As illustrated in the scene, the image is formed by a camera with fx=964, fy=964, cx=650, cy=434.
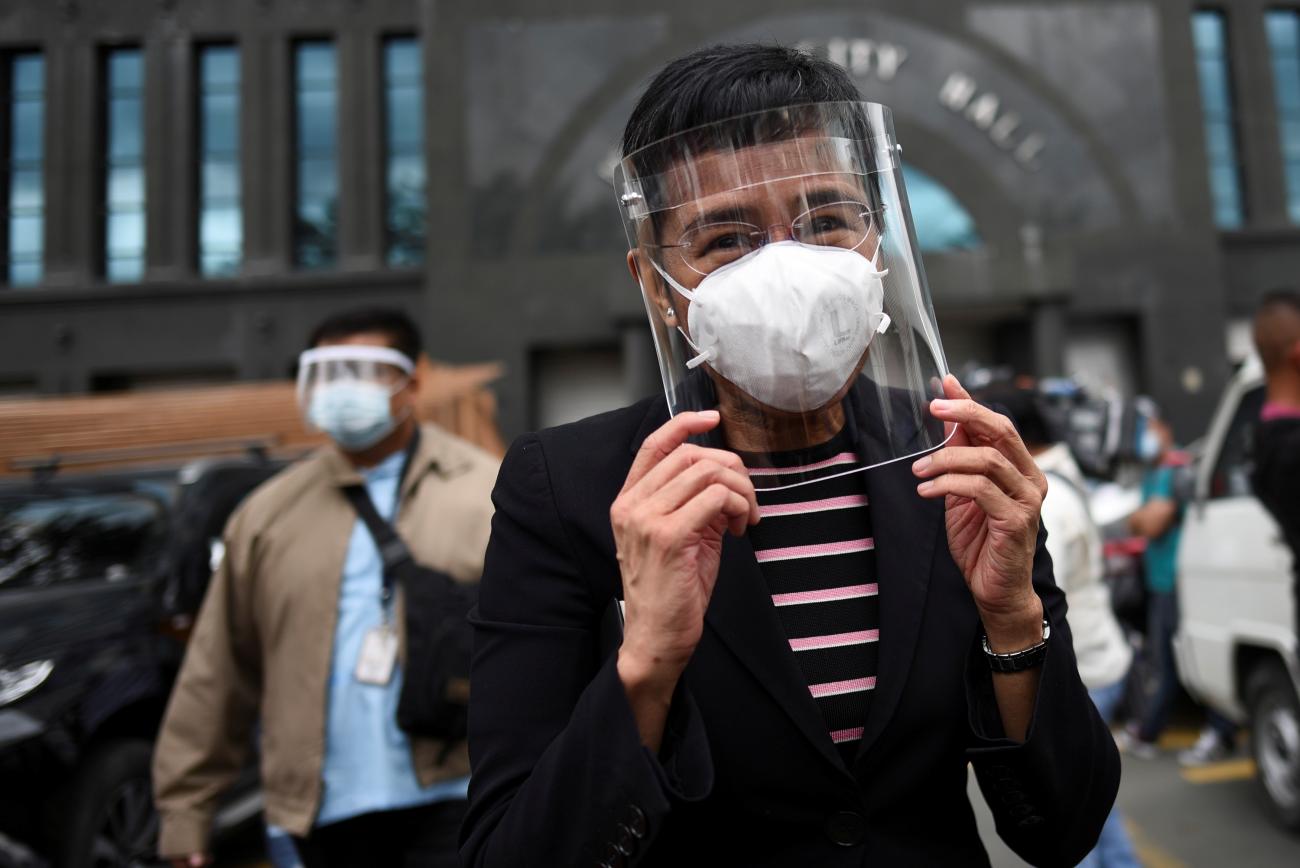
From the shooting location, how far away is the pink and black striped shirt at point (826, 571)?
1341mm

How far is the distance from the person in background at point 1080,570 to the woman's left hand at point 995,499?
71.9 inches

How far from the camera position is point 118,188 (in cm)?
1706

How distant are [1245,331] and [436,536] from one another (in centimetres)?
1717

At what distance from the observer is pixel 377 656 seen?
9.04ft

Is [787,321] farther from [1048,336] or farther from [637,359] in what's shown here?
[1048,336]

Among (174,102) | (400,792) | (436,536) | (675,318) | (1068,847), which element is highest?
(174,102)

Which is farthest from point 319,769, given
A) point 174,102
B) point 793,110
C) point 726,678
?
point 174,102

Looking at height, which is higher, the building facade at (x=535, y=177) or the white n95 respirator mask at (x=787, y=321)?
the building facade at (x=535, y=177)

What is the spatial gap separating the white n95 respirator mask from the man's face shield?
2.11 metres

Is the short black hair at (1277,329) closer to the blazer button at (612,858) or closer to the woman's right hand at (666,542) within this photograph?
the woman's right hand at (666,542)

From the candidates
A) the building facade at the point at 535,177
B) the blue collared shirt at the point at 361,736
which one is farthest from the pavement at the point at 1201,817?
the building facade at the point at 535,177

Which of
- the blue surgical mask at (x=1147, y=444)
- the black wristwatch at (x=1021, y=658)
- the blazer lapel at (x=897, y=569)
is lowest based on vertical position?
the black wristwatch at (x=1021, y=658)

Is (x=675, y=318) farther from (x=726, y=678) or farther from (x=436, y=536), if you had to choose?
(x=436, y=536)

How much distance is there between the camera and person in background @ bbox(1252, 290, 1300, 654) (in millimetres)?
3311
